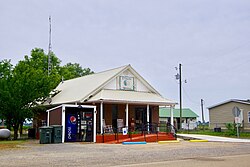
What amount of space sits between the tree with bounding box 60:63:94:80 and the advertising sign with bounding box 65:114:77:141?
79.8 feet

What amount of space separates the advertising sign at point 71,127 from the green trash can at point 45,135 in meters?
1.42

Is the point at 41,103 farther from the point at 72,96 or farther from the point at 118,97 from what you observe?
the point at 118,97

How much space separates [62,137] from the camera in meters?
22.6

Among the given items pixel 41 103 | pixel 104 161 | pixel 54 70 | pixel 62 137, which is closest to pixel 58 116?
pixel 62 137

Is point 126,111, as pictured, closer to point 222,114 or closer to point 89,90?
point 89,90

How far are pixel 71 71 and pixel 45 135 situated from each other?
32177 mm

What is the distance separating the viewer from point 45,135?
22.0 metres

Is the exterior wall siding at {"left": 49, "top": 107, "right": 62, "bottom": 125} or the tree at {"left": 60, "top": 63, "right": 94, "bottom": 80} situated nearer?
the exterior wall siding at {"left": 49, "top": 107, "right": 62, "bottom": 125}

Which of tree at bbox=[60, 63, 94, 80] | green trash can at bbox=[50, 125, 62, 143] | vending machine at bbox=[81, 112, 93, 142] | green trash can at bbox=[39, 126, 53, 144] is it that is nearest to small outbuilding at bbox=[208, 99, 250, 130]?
tree at bbox=[60, 63, 94, 80]

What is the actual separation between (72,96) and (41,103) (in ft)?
12.7

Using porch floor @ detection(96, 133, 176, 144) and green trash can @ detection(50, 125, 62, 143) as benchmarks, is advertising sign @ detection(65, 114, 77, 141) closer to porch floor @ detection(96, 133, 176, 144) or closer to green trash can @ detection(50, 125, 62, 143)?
green trash can @ detection(50, 125, 62, 143)

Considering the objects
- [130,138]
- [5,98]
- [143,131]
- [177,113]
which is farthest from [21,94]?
[177,113]

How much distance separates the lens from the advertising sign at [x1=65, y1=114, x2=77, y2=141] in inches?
915

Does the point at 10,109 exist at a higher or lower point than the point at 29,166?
higher
